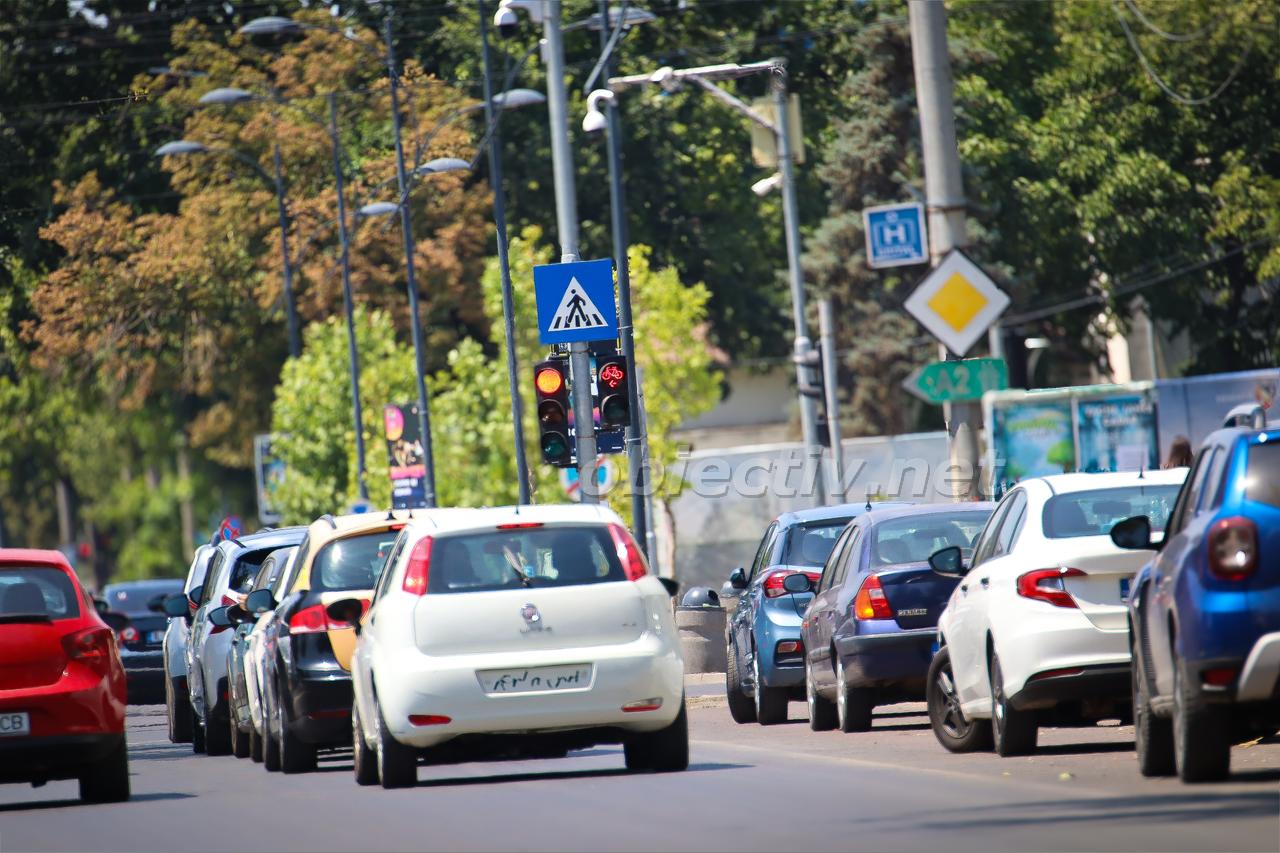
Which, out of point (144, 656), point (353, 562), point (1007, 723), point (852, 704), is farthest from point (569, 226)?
point (1007, 723)

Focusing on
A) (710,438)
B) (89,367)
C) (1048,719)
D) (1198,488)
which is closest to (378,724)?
(1048,719)

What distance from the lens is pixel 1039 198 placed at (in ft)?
186

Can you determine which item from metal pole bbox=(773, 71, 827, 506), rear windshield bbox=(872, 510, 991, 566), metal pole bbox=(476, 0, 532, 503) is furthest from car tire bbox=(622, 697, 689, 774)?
metal pole bbox=(476, 0, 532, 503)

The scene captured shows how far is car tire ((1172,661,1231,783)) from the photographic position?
11.3 metres

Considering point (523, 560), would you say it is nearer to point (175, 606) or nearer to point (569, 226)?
point (175, 606)

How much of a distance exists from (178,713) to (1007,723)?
1140 centimetres

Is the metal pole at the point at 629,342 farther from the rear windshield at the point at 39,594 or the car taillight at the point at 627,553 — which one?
the car taillight at the point at 627,553

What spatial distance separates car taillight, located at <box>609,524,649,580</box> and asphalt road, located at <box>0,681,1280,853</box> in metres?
1.10

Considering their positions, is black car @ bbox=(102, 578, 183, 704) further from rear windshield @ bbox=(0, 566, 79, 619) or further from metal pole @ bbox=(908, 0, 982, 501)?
rear windshield @ bbox=(0, 566, 79, 619)

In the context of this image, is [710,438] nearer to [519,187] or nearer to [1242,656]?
[519,187]

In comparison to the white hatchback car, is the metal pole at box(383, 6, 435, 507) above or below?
above

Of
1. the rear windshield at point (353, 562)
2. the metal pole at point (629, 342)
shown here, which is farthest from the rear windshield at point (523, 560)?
the metal pole at point (629, 342)

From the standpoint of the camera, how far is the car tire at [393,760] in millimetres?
14305

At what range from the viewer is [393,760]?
14.4 meters
